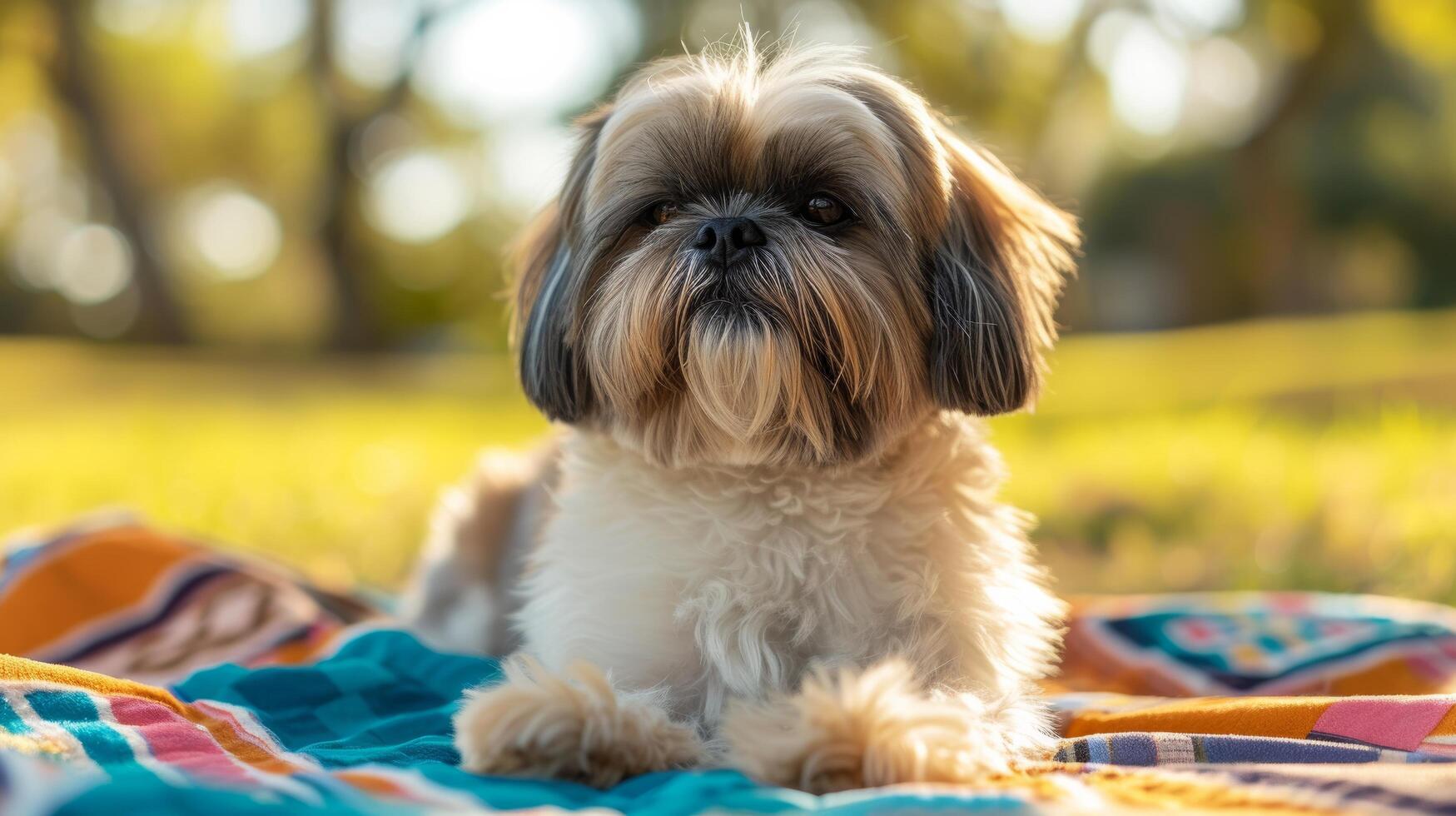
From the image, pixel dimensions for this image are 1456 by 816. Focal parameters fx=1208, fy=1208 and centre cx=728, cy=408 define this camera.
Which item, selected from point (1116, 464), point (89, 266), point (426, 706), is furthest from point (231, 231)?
point (426, 706)

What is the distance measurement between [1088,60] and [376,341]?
12331 mm

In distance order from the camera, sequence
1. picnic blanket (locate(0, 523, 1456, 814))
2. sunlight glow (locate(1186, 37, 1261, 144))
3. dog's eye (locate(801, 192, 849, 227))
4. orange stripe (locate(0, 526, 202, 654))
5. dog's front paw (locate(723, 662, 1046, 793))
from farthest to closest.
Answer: sunlight glow (locate(1186, 37, 1261, 144)) → orange stripe (locate(0, 526, 202, 654)) → dog's eye (locate(801, 192, 849, 227)) → dog's front paw (locate(723, 662, 1046, 793)) → picnic blanket (locate(0, 523, 1456, 814))

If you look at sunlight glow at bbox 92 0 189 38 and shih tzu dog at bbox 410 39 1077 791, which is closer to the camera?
shih tzu dog at bbox 410 39 1077 791

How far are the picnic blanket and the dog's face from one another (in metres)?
0.72

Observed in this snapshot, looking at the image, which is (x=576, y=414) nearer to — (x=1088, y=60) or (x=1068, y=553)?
(x=1068, y=553)

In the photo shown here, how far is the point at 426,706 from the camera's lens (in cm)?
290

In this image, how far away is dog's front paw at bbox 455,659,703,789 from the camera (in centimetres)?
197

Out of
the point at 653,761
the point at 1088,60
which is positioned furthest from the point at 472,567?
the point at 1088,60

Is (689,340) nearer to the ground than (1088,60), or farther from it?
nearer to the ground

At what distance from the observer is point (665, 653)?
91.7 inches

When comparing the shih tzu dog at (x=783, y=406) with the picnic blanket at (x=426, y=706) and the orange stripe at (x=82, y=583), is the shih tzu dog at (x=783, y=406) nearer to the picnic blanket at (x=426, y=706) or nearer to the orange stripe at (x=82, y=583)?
the picnic blanket at (x=426, y=706)

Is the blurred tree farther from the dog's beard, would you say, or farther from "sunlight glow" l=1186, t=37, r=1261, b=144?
the dog's beard

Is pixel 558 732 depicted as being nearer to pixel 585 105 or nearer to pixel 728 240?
pixel 728 240

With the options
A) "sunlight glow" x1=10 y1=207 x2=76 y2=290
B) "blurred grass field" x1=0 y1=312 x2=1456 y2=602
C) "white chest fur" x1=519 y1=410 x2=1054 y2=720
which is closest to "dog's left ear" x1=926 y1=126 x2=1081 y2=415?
"white chest fur" x1=519 y1=410 x2=1054 y2=720
